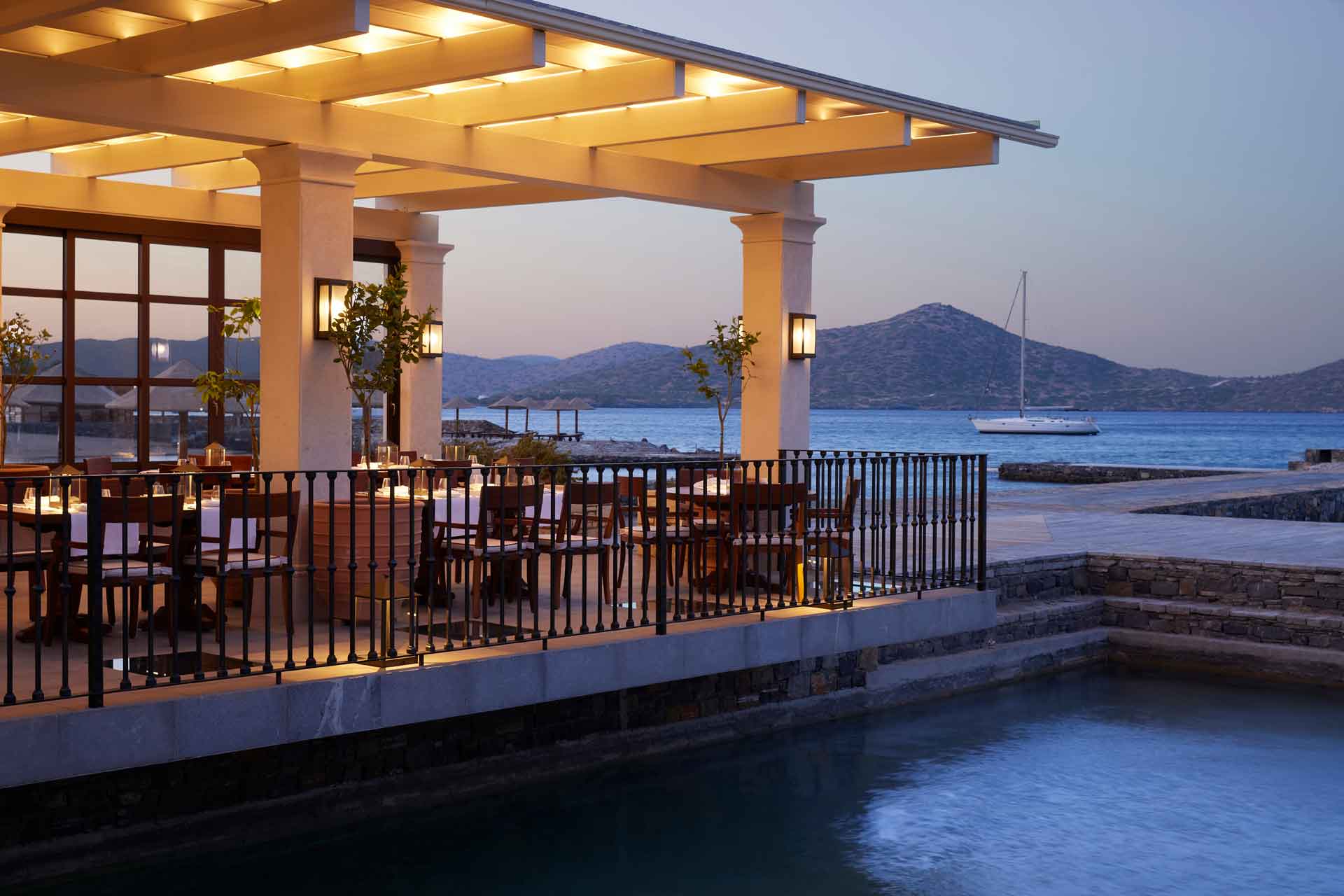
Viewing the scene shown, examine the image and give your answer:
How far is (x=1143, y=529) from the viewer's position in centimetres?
1384

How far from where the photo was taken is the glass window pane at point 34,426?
Answer: 12.0 metres

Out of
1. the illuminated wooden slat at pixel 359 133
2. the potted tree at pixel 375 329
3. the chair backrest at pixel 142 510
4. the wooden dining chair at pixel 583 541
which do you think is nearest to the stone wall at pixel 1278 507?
the illuminated wooden slat at pixel 359 133

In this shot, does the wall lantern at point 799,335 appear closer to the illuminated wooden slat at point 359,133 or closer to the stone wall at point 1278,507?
the illuminated wooden slat at point 359,133

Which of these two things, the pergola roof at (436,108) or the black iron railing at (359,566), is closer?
the black iron railing at (359,566)

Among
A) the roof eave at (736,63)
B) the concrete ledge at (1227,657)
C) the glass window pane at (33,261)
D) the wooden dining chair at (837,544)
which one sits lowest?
the concrete ledge at (1227,657)

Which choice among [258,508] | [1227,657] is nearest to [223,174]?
[258,508]

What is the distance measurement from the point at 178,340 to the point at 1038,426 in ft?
223

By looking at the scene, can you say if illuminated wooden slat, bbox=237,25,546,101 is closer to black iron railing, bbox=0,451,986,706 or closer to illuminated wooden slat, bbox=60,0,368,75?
illuminated wooden slat, bbox=60,0,368,75

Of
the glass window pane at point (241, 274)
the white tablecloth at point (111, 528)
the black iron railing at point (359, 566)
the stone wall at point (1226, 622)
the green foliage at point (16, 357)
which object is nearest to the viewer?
the black iron railing at point (359, 566)

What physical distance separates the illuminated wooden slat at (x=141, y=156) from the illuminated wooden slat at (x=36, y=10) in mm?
3371

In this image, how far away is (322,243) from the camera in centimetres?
859

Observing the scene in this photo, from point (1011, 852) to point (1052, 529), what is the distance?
24.2 feet

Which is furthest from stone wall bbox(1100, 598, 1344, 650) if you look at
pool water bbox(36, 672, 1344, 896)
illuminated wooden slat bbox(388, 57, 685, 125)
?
illuminated wooden slat bbox(388, 57, 685, 125)

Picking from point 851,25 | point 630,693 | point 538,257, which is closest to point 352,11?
point 630,693
